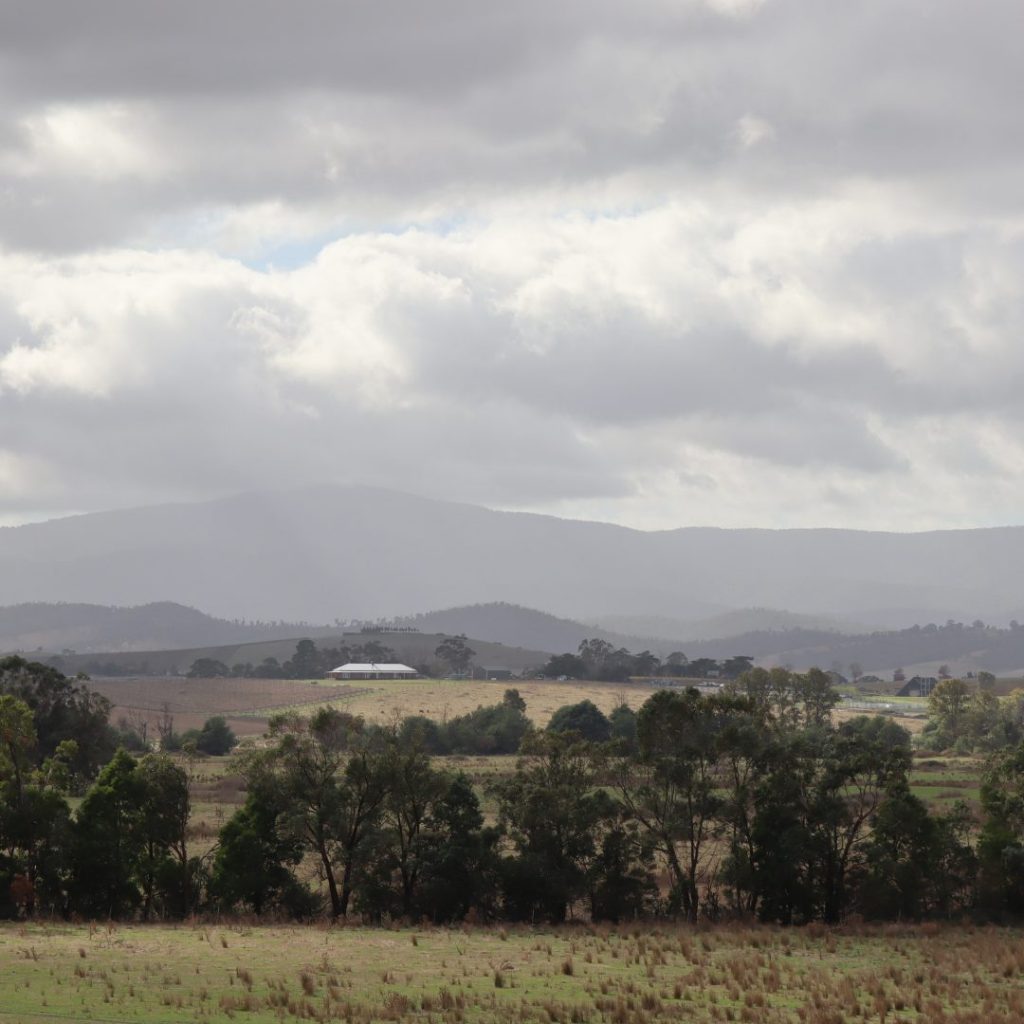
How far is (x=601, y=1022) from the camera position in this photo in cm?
3788

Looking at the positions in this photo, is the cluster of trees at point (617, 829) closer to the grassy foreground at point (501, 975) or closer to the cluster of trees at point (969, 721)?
the grassy foreground at point (501, 975)

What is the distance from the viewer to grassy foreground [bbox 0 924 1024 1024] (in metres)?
38.6

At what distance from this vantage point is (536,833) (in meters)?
66.6

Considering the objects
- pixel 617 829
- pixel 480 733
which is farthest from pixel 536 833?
pixel 480 733

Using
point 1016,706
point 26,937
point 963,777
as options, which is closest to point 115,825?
point 26,937

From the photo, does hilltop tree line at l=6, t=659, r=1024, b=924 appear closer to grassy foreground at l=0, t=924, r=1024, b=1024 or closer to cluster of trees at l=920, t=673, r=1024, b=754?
grassy foreground at l=0, t=924, r=1024, b=1024

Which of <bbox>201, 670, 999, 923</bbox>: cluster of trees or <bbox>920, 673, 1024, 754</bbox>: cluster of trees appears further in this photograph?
<bbox>920, 673, 1024, 754</bbox>: cluster of trees

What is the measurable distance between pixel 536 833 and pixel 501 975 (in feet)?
73.6

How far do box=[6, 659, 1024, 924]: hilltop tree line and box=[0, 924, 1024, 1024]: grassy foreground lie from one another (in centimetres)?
642

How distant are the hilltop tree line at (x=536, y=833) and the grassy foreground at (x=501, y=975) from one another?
642cm

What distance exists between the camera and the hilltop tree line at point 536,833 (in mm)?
64062

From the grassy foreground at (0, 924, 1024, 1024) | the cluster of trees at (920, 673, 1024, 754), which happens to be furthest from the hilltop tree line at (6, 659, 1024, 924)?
the cluster of trees at (920, 673, 1024, 754)

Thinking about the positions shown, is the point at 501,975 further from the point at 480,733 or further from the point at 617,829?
the point at 480,733

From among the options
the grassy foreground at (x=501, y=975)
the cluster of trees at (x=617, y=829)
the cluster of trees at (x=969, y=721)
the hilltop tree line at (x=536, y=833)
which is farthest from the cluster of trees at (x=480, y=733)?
the grassy foreground at (x=501, y=975)
